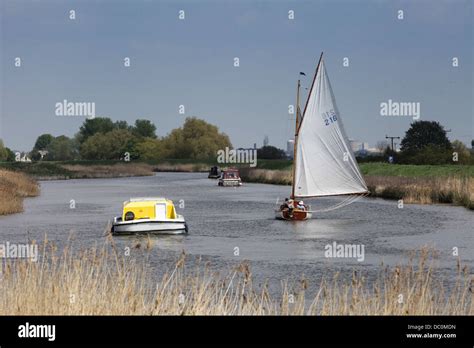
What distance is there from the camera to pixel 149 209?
34.5m

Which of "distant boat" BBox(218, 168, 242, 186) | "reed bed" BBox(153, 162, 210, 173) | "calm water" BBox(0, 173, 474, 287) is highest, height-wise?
"reed bed" BBox(153, 162, 210, 173)

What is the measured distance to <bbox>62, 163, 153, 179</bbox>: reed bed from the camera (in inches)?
4389

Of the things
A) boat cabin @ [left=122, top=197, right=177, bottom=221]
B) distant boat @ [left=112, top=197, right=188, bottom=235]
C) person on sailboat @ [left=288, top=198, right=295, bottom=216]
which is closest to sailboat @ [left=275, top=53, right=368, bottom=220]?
person on sailboat @ [left=288, top=198, right=295, bottom=216]

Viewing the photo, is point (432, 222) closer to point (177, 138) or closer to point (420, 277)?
point (420, 277)

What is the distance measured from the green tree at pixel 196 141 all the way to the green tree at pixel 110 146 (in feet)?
37.3

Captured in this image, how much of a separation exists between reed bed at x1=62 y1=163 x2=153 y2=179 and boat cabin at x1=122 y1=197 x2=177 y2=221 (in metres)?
75.0

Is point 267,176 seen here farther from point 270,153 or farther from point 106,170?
point 270,153

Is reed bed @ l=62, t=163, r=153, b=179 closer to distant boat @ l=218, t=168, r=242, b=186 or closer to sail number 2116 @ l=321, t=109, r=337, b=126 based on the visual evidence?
distant boat @ l=218, t=168, r=242, b=186

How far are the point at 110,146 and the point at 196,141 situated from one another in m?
21.6

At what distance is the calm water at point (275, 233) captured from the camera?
81.5 ft

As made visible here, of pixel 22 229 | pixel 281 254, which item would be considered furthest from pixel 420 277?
pixel 22 229

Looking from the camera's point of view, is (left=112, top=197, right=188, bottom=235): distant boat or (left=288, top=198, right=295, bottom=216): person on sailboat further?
(left=288, top=198, right=295, bottom=216): person on sailboat
